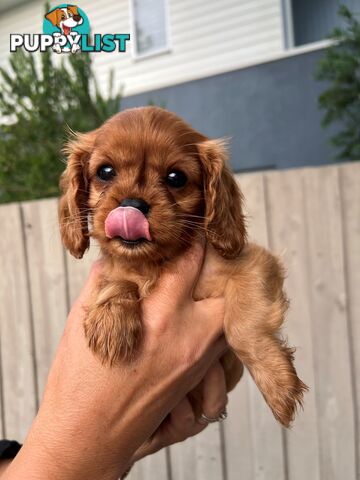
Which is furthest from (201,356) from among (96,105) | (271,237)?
(96,105)

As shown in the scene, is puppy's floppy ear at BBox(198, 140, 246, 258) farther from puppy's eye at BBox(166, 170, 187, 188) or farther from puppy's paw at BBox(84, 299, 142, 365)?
puppy's paw at BBox(84, 299, 142, 365)

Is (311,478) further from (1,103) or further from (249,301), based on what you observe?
(1,103)

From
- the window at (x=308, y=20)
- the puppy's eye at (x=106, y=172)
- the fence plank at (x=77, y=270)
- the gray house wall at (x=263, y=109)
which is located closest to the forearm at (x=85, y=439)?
the puppy's eye at (x=106, y=172)

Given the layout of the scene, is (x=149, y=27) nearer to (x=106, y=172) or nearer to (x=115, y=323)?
(x=106, y=172)

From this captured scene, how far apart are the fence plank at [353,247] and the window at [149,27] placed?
7.75 metres

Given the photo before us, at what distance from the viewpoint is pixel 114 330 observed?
181cm

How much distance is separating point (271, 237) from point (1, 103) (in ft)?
13.0

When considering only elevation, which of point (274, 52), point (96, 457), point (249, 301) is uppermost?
point (274, 52)

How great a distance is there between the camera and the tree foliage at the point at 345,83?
6.75 m

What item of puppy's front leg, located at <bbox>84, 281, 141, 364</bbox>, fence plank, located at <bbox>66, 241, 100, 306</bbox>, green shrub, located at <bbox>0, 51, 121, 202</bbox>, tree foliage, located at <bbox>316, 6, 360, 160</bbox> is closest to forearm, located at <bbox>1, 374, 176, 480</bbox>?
puppy's front leg, located at <bbox>84, 281, 141, 364</bbox>

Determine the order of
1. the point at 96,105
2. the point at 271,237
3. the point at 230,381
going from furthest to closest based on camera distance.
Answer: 1. the point at 96,105
2. the point at 271,237
3. the point at 230,381

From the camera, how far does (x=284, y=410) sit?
188cm

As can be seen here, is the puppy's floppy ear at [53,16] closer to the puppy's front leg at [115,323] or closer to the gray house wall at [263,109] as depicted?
the puppy's front leg at [115,323]

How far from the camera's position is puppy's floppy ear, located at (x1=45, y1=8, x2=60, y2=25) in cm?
453
